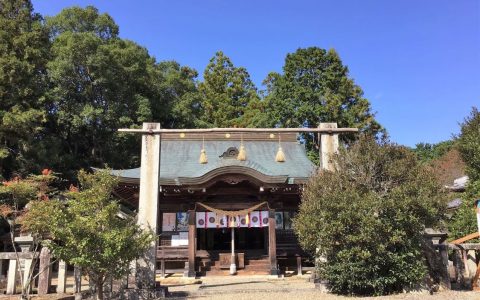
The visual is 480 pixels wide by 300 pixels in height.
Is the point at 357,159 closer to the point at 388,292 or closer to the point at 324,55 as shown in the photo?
the point at 388,292

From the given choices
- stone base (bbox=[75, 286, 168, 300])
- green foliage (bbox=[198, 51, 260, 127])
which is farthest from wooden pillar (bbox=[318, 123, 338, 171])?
green foliage (bbox=[198, 51, 260, 127])

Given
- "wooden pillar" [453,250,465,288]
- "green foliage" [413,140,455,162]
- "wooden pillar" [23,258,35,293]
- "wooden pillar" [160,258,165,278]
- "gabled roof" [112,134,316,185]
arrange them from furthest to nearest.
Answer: "green foliage" [413,140,455,162] → "gabled roof" [112,134,316,185] → "wooden pillar" [160,258,165,278] → "wooden pillar" [453,250,465,288] → "wooden pillar" [23,258,35,293]

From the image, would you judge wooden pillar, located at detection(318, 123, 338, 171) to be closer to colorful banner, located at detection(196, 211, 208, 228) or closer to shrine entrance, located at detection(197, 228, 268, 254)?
colorful banner, located at detection(196, 211, 208, 228)

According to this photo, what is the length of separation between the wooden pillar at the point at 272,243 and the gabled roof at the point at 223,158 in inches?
64.2

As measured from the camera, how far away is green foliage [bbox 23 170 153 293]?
26.3ft

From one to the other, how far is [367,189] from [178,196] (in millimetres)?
9728

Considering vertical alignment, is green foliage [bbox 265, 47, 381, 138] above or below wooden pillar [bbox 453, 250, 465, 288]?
above

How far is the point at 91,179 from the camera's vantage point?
347 inches

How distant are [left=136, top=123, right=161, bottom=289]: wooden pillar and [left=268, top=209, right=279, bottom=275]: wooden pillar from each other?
21.4 feet

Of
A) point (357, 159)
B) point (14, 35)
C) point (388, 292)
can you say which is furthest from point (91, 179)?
point (14, 35)

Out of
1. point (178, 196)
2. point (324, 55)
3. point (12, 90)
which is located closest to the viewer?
point (178, 196)

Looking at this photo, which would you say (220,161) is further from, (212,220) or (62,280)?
(62,280)

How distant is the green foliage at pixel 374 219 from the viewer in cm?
895

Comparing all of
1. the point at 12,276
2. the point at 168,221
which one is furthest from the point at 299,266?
the point at 12,276
